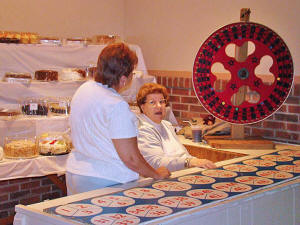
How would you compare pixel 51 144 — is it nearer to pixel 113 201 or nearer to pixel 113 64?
pixel 113 64

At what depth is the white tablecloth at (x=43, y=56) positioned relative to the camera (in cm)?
391

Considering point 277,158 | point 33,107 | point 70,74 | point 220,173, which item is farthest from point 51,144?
point 277,158

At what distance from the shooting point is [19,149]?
11.6ft

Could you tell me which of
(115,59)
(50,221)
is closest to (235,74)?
(115,59)

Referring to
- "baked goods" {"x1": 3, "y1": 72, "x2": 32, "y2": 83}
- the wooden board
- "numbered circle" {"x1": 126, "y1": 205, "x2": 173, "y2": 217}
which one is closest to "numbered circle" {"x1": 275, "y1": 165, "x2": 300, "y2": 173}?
the wooden board

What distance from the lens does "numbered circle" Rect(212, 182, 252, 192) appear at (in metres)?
2.27

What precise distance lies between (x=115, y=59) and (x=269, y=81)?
1970 mm

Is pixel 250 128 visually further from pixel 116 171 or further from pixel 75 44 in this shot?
pixel 116 171

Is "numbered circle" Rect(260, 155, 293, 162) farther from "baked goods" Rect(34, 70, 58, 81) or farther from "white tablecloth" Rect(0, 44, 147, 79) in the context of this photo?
"white tablecloth" Rect(0, 44, 147, 79)

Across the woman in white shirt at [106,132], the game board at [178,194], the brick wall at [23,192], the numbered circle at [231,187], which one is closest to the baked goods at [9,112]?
the brick wall at [23,192]

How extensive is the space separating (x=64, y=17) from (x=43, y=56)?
0.83m

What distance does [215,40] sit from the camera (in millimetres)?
3580

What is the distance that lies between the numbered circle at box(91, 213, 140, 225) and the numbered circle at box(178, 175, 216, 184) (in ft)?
2.07

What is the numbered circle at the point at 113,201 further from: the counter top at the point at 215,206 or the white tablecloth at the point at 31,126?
the white tablecloth at the point at 31,126
